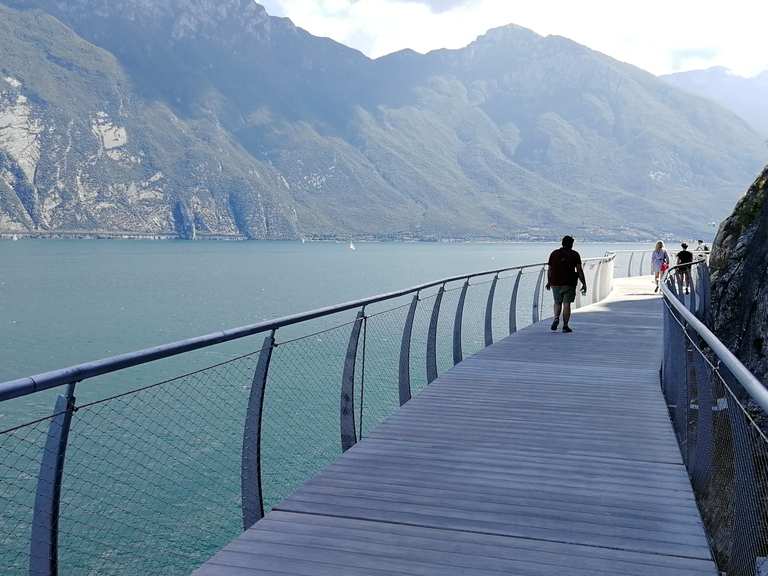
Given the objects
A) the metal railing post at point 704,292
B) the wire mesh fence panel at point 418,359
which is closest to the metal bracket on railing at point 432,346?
the metal railing post at point 704,292

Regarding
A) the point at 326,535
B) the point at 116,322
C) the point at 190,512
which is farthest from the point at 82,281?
the point at 326,535

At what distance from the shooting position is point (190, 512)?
16312 mm

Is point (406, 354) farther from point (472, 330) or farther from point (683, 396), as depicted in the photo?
point (472, 330)

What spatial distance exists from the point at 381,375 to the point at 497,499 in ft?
76.9

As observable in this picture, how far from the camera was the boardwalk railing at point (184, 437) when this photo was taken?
11.0ft

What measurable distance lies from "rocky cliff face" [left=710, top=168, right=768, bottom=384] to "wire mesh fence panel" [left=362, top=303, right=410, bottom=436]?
540 centimetres

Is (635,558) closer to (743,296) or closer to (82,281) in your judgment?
(743,296)

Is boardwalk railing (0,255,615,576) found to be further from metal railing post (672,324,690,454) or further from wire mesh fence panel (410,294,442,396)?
metal railing post (672,324,690,454)

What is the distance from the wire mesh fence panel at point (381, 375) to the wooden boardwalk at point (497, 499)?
8.40 m

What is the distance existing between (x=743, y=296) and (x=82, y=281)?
8543 centimetres

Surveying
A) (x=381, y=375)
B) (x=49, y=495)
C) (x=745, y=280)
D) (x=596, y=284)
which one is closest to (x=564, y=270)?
(x=745, y=280)

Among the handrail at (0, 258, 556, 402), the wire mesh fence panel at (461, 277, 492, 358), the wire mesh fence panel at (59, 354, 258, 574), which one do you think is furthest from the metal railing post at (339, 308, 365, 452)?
the wire mesh fence panel at (461, 277, 492, 358)

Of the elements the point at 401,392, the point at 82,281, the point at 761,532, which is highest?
the point at 761,532

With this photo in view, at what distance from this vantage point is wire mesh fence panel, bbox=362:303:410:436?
67.4 feet
